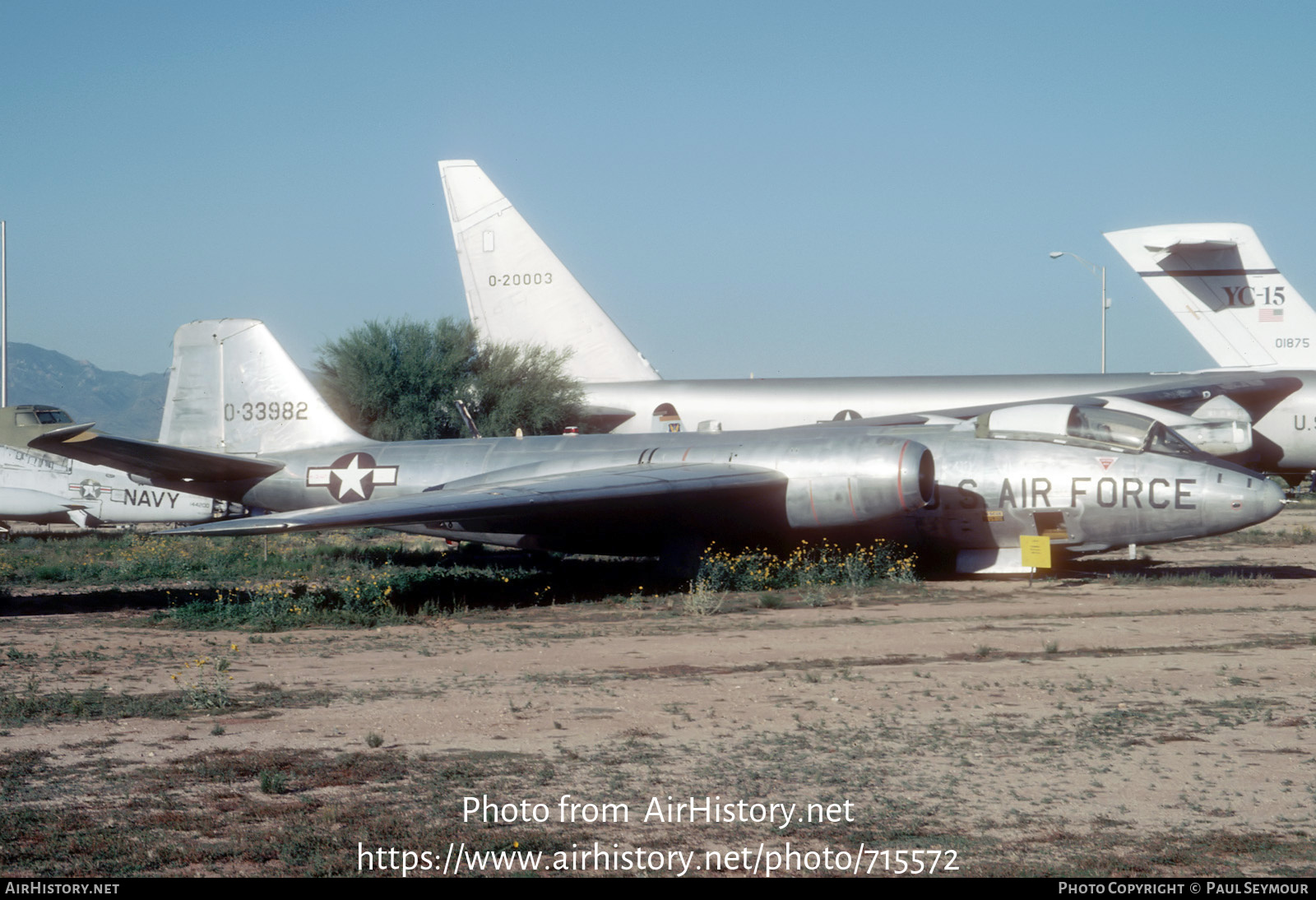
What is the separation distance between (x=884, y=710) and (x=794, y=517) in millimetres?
7606

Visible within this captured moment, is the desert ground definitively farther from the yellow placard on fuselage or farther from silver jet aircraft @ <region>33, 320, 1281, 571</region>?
the yellow placard on fuselage

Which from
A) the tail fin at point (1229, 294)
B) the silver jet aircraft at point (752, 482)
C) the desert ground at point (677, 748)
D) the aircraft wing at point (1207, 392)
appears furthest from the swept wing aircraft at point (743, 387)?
the desert ground at point (677, 748)

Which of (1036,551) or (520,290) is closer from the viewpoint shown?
(1036,551)

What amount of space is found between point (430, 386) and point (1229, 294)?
21.4 m

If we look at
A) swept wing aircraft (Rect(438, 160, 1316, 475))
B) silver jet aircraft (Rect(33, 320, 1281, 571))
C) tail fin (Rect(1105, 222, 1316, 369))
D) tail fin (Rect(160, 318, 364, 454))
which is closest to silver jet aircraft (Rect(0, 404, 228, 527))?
tail fin (Rect(160, 318, 364, 454))

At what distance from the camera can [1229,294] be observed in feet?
86.2

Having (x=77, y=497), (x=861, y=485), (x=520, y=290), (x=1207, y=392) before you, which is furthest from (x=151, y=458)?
(x=1207, y=392)

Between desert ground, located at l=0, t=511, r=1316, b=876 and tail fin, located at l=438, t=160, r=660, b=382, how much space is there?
21.2 m

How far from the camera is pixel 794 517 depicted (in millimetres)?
15477

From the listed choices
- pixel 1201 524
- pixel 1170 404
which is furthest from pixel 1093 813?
pixel 1170 404

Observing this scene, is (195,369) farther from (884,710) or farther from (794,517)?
(884,710)

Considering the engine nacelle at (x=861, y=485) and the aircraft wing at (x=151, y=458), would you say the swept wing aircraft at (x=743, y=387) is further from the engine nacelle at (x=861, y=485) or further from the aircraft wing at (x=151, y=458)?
the aircraft wing at (x=151, y=458)

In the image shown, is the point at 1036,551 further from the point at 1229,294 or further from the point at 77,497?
the point at 77,497

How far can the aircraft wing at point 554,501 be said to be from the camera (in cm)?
1260
